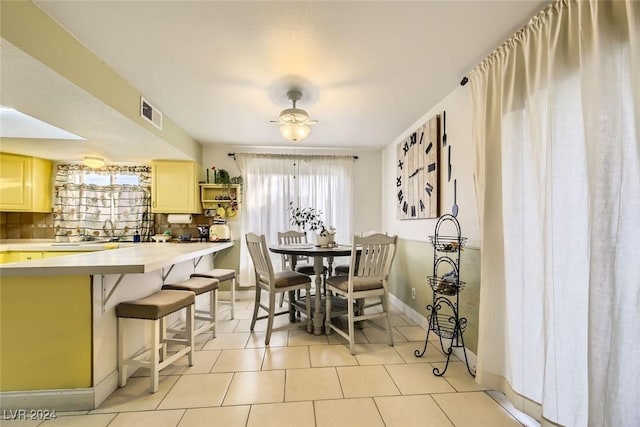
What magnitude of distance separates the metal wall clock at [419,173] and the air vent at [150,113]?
277 centimetres

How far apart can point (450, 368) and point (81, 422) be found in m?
2.44

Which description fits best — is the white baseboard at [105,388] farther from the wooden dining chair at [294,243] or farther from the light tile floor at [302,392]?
the wooden dining chair at [294,243]

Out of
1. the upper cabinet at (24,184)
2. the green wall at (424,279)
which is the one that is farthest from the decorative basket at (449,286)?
the upper cabinet at (24,184)

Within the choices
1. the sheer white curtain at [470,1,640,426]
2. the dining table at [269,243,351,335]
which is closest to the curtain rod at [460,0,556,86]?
the sheer white curtain at [470,1,640,426]

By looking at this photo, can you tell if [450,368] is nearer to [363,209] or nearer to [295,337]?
[295,337]

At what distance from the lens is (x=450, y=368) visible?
7.29 ft

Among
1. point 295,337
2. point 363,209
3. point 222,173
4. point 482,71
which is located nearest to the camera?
point 482,71

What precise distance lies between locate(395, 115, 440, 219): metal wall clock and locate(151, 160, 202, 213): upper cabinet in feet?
9.44

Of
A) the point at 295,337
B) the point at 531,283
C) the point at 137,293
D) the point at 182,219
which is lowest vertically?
the point at 295,337

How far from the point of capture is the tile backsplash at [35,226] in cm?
404

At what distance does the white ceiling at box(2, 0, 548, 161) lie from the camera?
1.56 metres

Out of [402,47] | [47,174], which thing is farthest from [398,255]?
[47,174]

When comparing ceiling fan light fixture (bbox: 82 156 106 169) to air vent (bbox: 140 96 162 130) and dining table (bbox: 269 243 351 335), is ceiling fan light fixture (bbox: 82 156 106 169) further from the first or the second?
dining table (bbox: 269 243 351 335)

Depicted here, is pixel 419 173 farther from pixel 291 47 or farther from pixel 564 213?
pixel 291 47
